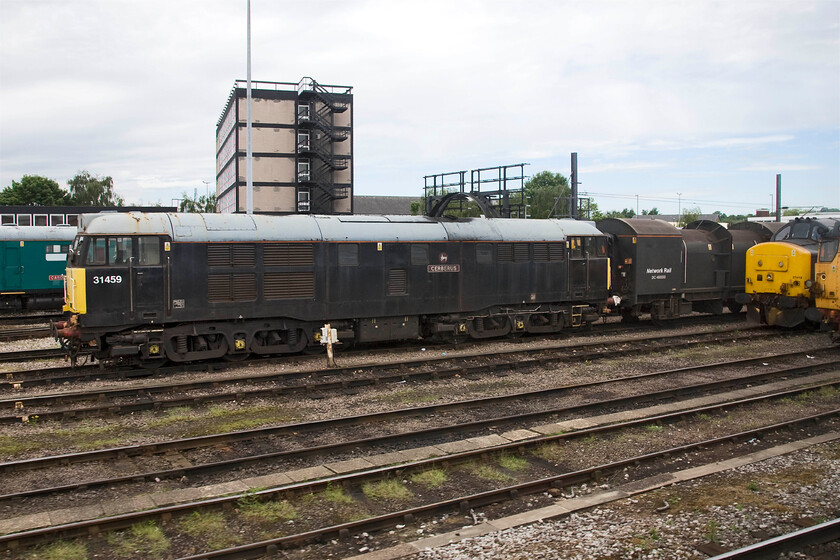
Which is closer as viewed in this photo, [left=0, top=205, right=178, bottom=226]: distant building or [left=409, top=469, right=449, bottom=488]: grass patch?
[left=409, top=469, right=449, bottom=488]: grass patch

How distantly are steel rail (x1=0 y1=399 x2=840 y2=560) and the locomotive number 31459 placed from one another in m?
7.77

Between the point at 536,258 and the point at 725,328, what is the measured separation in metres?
8.02

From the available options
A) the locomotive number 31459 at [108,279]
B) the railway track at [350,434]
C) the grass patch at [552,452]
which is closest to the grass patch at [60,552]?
the railway track at [350,434]

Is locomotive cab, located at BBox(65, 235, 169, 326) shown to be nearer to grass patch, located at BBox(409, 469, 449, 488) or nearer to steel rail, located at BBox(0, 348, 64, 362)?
steel rail, located at BBox(0, 348, 64, 362)

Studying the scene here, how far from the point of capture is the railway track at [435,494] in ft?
21.1

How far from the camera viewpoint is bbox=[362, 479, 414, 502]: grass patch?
7656 mm

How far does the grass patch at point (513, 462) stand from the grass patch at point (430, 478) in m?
0.91

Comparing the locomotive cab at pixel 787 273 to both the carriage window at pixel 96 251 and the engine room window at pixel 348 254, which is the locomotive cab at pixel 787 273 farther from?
the carriage window at pixel 96 251

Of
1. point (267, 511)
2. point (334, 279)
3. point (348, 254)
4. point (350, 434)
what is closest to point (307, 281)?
point (334, 279)

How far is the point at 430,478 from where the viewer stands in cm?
823

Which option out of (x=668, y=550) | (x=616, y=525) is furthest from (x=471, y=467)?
(x=668, y=550)

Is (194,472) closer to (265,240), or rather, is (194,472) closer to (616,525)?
(616,525)

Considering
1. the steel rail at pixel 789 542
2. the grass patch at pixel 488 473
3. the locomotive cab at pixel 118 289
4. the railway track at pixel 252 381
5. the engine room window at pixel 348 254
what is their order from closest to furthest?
the steel rail at pixel 789 542 → the grass patch at pixel 488 473 → the railway track at pixel 252 381 → the locomotive cab at pixel 118 289 → the engine room window at pixel 348 254

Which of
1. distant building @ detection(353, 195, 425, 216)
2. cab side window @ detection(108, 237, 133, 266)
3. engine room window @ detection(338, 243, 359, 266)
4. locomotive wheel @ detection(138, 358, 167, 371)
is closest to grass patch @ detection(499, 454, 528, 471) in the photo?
engine room window @ detection(338, 243, 359, 266)
